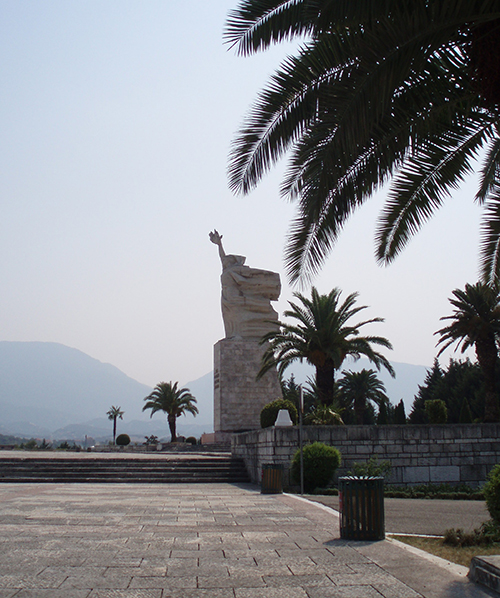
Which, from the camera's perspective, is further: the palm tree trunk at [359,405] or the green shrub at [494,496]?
the palm tree trunk at [359,405]

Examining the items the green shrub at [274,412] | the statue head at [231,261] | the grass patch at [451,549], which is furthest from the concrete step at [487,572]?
the statue head at [231,261]

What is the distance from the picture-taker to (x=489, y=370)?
2662 cm

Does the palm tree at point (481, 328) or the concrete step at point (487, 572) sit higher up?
the palm tree at point (481, 328)

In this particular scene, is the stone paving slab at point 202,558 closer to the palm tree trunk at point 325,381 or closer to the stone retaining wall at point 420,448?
the stone retaining wall at point 420,448

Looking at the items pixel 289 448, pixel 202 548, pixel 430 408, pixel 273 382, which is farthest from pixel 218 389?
pixel 202 548

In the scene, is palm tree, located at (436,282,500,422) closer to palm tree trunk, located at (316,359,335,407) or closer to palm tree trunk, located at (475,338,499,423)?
palm tree trunk, located at (475,338,499,423)

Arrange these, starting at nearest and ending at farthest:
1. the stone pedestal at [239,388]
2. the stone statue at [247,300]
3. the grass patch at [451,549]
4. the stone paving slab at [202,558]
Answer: the stone paving slab at [202,558]
the grass patch at [451,549]
the stone pedestal at [239,388]
the stone statue at [247,300]

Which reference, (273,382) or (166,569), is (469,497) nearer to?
(166,569)

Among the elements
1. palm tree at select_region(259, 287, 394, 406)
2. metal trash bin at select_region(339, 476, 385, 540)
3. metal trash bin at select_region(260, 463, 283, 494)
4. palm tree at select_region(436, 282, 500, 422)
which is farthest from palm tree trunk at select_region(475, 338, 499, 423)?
metal trash bin at select_region(339, 476, 385, 540)

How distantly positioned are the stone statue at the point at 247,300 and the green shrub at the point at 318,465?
1873 centimetres

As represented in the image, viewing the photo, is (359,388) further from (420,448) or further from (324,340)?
(420,448)

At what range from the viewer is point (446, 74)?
7.04 meters

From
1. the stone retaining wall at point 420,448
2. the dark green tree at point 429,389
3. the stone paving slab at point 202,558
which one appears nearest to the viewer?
the stone paving slab at point 202,558

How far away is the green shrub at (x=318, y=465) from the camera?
13.4 meters
